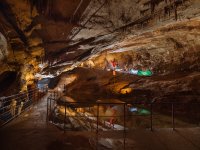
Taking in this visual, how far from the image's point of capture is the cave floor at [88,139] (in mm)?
4496

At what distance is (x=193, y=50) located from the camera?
18078 millimetres

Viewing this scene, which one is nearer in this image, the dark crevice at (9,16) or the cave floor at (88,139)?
the cave floor at (88,139)

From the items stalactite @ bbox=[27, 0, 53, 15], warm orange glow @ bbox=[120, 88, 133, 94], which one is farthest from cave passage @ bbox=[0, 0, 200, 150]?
warm orange glow @ bbox=[120, 88, 133, 94]

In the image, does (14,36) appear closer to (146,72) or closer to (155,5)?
(155,5)

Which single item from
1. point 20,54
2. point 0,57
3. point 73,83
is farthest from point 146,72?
point 0,57

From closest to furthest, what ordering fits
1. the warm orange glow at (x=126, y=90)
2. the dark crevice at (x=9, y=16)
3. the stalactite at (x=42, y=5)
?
the dark crevice at (x=9, y=16) < the stalactite at (x=42, y=5) < the warm orange glow at (x=126, y=90)

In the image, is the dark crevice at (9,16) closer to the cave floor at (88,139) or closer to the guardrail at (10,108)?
the guardrail at (10,108)

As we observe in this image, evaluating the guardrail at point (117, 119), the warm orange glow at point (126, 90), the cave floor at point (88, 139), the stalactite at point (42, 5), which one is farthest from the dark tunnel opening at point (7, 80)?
the warm orange glow at point (126, 90)

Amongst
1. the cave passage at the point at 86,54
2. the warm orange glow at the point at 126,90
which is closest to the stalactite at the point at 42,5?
the cave passage at the point at 86,54

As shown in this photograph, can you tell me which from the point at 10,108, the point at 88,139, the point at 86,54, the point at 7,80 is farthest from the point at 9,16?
the point at 86,54

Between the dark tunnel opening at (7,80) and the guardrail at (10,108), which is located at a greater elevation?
the dark tunnel opening at (7,80)

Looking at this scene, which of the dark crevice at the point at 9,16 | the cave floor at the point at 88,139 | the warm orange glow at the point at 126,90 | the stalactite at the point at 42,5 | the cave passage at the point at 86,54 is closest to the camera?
the cave floor at the point at 88,139

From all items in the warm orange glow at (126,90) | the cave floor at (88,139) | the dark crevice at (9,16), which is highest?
the dark crevice at (9,16)

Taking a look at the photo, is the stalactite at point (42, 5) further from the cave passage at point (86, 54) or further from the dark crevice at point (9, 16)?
the dark crevice at point (9, 16)
